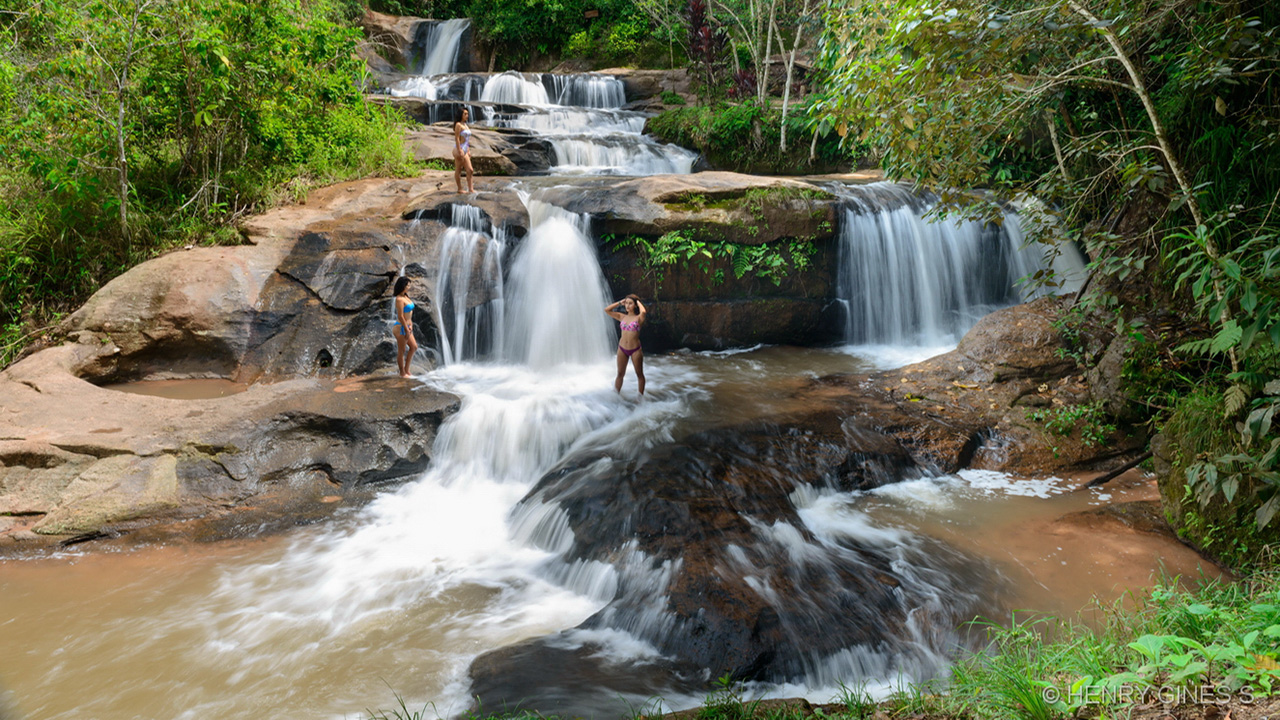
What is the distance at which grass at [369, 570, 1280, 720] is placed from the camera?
2.05m

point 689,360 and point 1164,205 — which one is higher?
point 1164,205

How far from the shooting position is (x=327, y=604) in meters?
4.43

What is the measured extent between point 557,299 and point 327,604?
5575 mm

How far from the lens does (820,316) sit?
405 inches

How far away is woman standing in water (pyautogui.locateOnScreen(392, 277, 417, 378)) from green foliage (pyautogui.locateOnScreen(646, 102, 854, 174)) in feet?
31.6

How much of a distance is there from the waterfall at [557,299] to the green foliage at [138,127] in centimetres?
382

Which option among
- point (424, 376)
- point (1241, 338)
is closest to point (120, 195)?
point (424, 376)

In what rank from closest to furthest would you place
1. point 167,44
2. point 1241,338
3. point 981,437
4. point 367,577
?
point 1241,338
point 367,577
point 981,437
point 167,44

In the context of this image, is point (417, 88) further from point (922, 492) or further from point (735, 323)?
point (922, 492)

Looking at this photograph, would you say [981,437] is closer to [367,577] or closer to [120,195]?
[367,577]

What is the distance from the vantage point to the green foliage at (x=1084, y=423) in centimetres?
629

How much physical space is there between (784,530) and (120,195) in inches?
377

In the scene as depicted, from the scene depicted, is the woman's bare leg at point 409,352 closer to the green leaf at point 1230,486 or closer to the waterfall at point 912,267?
the waterfall at point 912,267

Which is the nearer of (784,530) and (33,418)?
(784,530)
